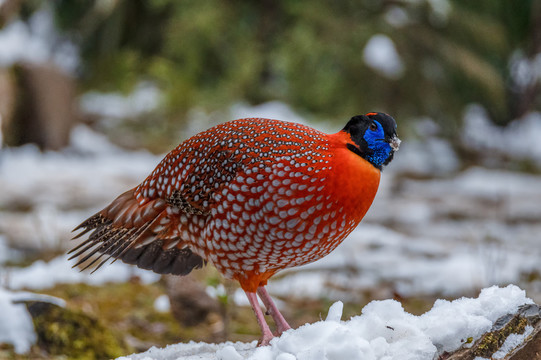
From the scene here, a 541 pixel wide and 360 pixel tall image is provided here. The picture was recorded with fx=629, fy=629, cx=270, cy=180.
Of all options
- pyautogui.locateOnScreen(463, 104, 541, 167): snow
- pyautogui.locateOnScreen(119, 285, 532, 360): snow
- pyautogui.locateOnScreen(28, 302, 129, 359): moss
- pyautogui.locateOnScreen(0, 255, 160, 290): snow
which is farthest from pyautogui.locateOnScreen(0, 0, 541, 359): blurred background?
pyautogui.locateOnScreen(119, 285, 532, 360): snow

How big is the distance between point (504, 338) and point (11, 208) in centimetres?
453

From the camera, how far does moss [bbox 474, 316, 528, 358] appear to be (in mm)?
1790

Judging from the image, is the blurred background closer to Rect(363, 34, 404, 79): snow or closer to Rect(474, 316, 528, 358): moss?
Rect(363, 34, 404, 79): snow

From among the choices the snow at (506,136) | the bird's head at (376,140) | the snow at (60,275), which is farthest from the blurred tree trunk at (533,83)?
the bird's head at (376,140)

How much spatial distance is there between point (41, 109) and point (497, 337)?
6.37 m

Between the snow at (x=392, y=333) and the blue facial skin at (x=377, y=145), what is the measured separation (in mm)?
465

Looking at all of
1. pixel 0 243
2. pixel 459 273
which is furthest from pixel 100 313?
pixel 459 273

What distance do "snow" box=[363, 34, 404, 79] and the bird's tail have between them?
4.12 m

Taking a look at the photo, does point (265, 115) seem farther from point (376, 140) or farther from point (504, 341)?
point (504, 341)

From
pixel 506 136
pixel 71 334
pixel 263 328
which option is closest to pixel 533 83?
pixel 506 136

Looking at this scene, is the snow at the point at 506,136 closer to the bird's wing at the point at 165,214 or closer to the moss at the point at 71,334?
the moss at the point at 71,334

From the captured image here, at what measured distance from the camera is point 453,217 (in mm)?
5906

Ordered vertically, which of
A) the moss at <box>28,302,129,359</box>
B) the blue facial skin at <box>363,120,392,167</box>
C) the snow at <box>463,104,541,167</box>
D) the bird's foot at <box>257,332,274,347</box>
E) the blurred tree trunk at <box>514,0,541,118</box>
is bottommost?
the bird's foot at <box>257,332,274,347</box>

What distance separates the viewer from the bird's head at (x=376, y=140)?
6.74ft
